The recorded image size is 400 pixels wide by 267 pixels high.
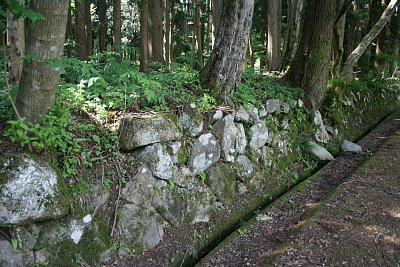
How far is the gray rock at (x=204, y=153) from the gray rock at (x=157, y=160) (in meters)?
0.44

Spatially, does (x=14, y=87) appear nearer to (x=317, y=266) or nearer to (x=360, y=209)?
(x=317, y=266)

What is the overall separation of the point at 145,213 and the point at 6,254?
4.70ft

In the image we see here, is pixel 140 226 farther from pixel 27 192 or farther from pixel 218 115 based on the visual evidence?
pixel 218 115

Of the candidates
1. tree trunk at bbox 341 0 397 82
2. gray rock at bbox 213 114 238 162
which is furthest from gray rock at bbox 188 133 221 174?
tree trunk at bbox 341 0 397 82

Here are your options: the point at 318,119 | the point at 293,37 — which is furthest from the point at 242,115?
the point at 293,37

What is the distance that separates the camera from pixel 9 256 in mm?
2902

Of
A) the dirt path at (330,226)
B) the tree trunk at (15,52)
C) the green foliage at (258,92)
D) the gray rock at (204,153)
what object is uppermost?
the tree trunk at (15,52)

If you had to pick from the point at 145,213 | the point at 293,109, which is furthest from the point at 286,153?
the point at 145,213

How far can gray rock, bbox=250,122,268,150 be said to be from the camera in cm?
571

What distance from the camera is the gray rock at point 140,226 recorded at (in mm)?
3664

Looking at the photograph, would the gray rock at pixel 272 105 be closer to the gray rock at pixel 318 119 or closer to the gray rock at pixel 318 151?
the gray rock at pixel 318 151

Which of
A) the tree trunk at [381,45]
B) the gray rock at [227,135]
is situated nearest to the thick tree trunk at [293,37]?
the tree trunk at [381,45]

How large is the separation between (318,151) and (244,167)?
2.33 meters

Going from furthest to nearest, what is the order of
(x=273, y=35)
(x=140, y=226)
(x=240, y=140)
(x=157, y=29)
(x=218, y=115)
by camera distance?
(x=273, y=35) → (x=157, y=29) → (x=240, y=140) → (x=218, y=115) → (x=140, y=226)
